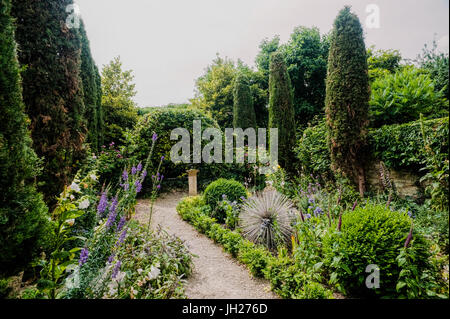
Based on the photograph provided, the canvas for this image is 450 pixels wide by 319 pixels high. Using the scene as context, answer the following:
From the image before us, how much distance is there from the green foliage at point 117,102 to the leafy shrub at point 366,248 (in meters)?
9.45

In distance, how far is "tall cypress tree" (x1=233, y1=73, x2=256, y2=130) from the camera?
13877mm

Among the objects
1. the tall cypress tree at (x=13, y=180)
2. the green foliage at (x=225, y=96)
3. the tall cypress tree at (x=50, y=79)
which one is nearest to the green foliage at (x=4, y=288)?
the tall cypress tree at (x=13, y=180)

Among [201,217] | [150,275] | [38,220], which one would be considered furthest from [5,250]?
[201,217]

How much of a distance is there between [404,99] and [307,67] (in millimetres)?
9454

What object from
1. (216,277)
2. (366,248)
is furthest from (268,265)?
(366,248)

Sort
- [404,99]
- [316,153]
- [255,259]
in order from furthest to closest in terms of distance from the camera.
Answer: [316,153], [404,99], [255,259]

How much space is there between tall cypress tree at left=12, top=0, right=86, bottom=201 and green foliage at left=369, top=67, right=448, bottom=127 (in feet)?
20.8

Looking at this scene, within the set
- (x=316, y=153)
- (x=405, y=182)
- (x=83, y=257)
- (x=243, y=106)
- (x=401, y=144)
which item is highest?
(x=243, y=106)

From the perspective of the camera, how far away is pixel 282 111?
8.66m

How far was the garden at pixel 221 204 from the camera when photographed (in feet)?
6.62

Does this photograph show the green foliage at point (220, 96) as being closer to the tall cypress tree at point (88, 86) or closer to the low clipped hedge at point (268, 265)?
the tall cypress tree at point (88, 86)

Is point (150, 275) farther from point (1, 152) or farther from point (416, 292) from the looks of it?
point (416, 292)

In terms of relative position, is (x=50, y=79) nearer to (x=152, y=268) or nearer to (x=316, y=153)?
(x=152, y=268)

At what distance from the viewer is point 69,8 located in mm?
3484
